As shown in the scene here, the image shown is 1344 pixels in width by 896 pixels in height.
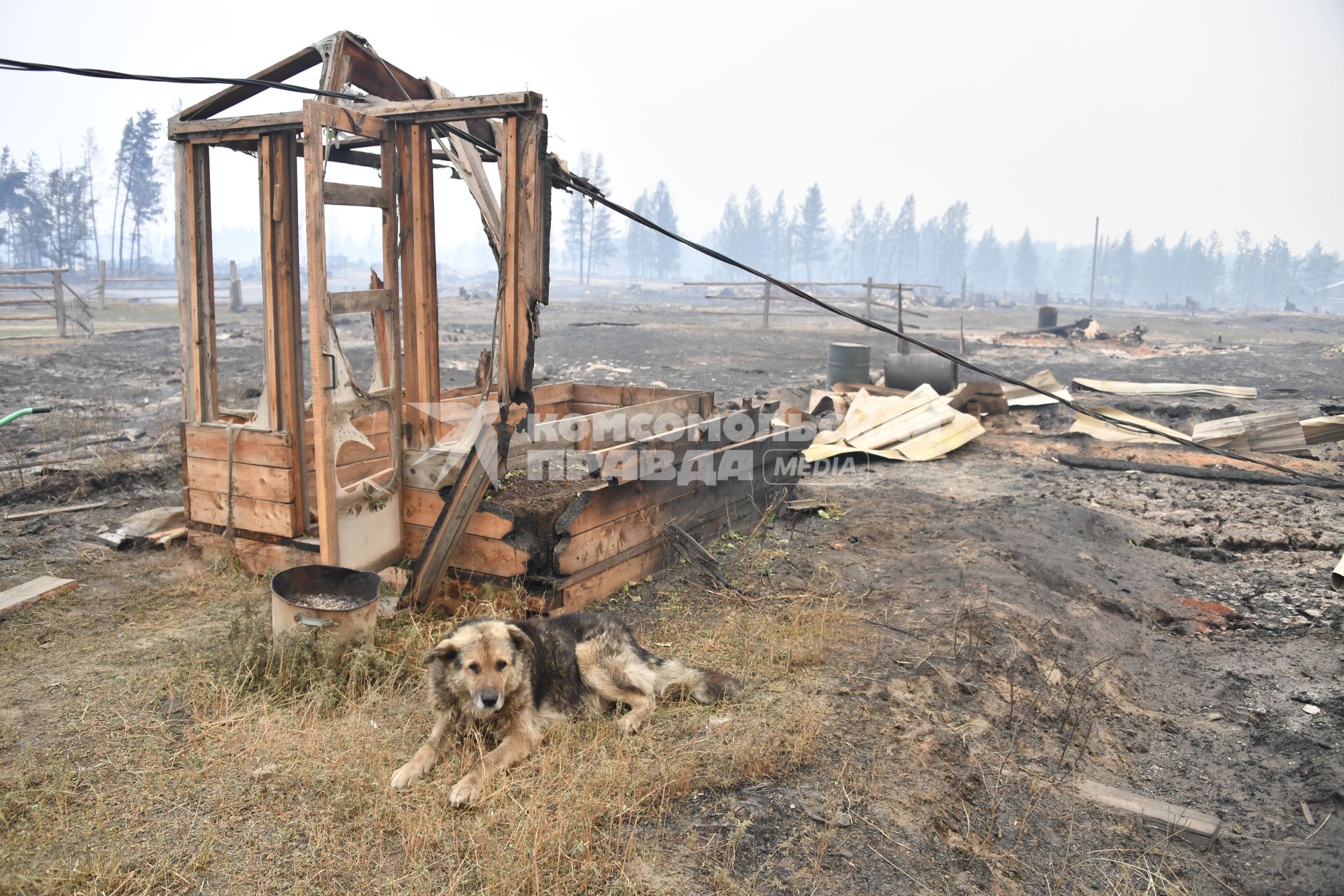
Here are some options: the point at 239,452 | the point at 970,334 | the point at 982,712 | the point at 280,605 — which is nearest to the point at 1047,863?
the point at 982,712

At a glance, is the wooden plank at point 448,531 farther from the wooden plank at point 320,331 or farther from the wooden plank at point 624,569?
the wooden plank at point 624,569

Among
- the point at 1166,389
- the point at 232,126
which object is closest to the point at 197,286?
the point at 232,126

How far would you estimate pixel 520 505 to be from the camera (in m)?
5.54

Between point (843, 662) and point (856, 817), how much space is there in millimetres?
1566

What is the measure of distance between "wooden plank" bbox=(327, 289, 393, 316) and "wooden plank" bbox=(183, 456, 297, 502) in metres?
1.26

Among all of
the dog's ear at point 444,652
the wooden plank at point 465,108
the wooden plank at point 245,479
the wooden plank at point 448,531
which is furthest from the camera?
the wooden plank at point 245,479

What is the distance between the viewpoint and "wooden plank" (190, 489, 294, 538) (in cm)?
604

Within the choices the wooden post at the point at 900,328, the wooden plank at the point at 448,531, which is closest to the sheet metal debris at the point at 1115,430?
the wooden post at the point at 900,328

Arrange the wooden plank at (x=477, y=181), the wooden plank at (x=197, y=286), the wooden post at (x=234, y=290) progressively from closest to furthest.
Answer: the wooden plank at (x=197, y=286), the wooden plank at (x=477, y=181), the wooden post at (x=234, y=290)

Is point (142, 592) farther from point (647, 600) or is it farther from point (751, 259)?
point (751, 259)

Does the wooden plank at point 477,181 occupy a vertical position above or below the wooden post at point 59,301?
above

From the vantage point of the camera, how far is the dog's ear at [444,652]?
3975mm

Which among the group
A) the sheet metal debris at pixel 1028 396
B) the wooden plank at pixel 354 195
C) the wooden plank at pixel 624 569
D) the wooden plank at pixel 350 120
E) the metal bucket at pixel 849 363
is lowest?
the wooden plank at pixel 624 569

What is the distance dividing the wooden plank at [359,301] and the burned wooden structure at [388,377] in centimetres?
1
